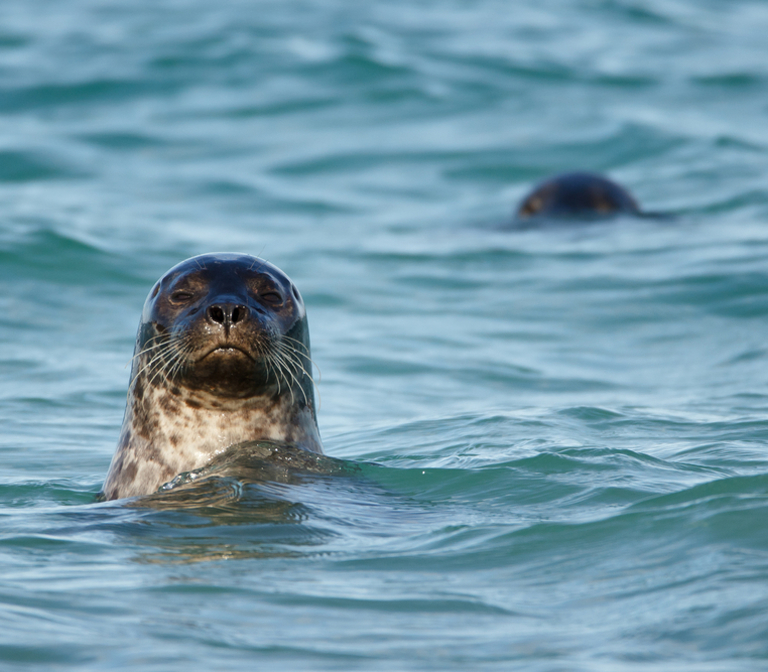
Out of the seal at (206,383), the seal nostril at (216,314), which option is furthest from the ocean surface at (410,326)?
the seal nostril at (216,314)

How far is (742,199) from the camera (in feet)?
49.6

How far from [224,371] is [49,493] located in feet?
4.09

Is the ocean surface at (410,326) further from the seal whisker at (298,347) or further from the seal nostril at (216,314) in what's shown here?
the seal nostril at (216,314)

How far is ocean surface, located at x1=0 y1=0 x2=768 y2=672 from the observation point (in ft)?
13.2

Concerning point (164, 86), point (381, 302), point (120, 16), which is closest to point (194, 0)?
point (120, 16)

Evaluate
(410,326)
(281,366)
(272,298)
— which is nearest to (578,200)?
(410,326)

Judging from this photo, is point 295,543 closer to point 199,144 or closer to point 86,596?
point 86,596

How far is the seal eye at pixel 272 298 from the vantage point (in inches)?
222

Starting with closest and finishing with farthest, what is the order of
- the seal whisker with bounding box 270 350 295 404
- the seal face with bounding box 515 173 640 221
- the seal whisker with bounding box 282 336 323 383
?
the seal whisker with bounding box 270 350 295 404
the seal whisker with bounding box 282 336 323 383
the seal face with bounding box 515 173 640 221

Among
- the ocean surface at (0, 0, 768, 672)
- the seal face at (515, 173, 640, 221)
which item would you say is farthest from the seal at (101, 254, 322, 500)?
the seal face at (515, 173, 640, 221)

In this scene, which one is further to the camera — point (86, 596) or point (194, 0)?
point (194, 0)

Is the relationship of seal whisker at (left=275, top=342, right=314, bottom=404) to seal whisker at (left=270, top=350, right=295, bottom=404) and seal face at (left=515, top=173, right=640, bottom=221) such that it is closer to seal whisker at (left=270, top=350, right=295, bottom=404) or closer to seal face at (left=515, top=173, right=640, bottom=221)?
seal whisker at (left=270, top=350, right=295, bottom=404)

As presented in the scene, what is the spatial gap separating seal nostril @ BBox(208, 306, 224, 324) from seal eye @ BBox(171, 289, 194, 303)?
32 cm

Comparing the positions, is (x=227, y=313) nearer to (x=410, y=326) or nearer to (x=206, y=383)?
(x=206, y=383)
